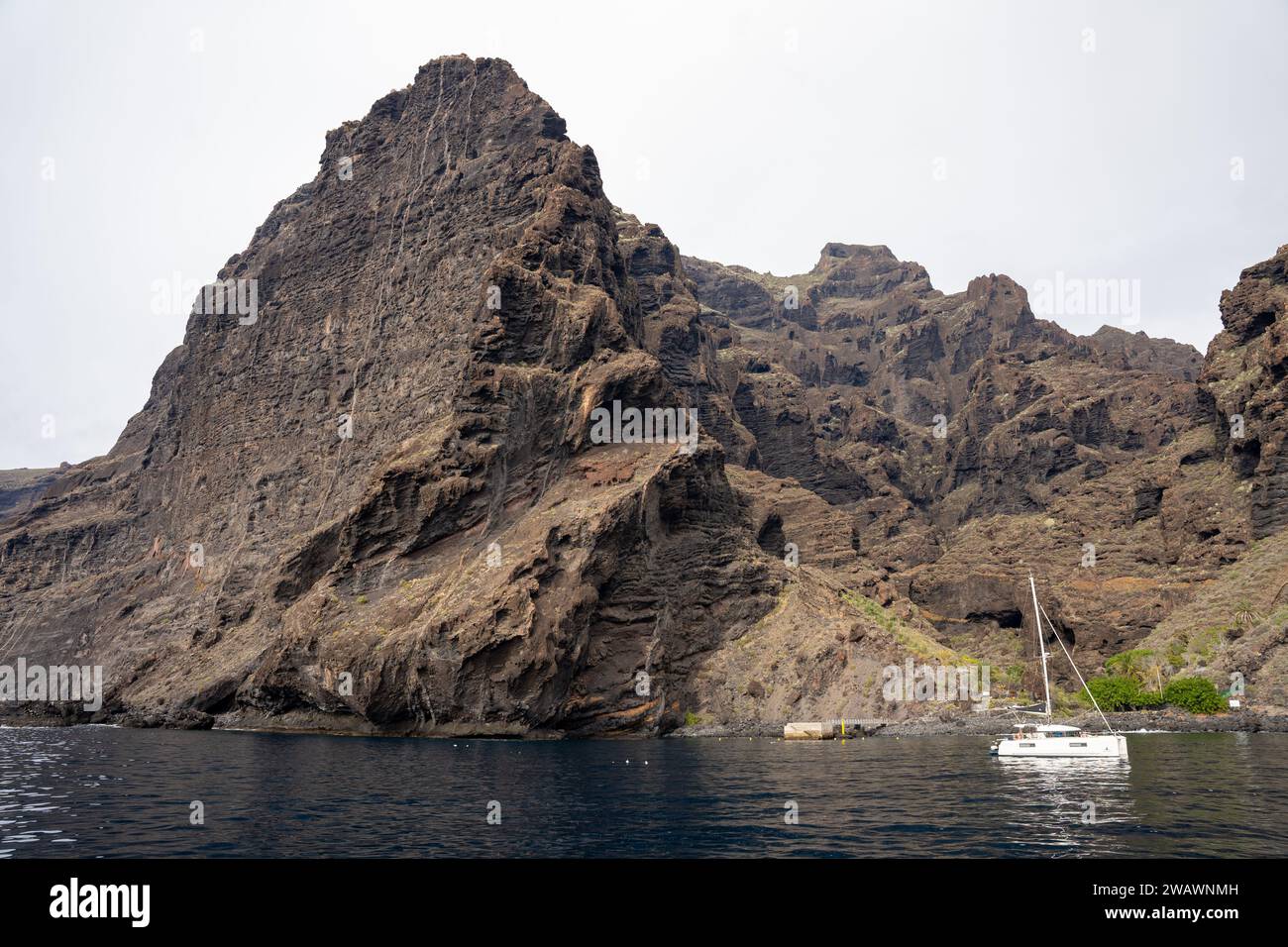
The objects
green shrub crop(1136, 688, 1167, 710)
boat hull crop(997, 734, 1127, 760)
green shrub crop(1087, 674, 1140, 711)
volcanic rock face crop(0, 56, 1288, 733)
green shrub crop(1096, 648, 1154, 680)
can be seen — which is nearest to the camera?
boat hull crop(997, 734, 1127, 760)

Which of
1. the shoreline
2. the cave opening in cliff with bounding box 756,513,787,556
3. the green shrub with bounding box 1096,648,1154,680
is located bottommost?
the shoreline

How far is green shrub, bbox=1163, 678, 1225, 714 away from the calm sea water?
134 feet

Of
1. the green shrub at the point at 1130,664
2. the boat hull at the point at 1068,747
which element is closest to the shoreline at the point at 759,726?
the green shrub at the point at 1130,664

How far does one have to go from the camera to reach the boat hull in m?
74.2

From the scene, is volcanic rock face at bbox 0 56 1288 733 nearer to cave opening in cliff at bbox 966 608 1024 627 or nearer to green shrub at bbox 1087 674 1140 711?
cave opening in cliff at bbox 966 608 1024 627

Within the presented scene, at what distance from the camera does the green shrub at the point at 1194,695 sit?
118 m

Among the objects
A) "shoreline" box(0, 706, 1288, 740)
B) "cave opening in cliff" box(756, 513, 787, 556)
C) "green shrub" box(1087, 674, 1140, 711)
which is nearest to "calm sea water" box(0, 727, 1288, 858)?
"shoreline" box(0, 706, 1288, 740)

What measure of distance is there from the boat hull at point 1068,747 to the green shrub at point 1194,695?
53.3m

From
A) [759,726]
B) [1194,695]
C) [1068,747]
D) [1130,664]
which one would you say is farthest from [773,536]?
→ [1068,747]

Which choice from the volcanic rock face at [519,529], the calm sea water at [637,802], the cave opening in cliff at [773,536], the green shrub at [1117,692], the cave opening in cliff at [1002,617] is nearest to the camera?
the calm sea water at [637,802]

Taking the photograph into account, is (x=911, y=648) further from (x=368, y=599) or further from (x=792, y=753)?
(x=368, y=599)

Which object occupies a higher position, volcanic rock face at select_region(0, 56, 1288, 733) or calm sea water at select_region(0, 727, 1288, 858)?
volcanic rock face at select_region(0, 56, 1288, 733)

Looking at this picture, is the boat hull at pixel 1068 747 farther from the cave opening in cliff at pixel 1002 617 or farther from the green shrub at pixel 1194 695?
the cave opening in cliff at pixel 1002 617
